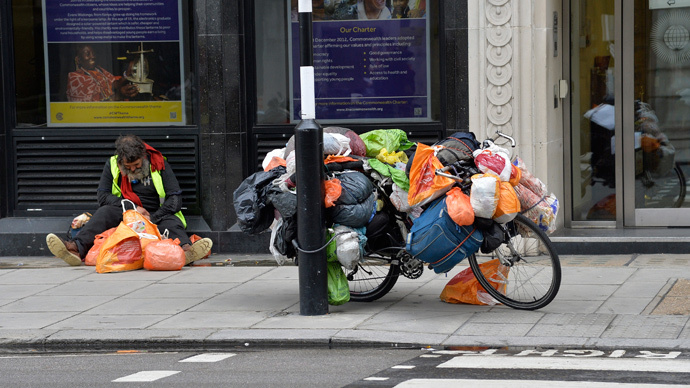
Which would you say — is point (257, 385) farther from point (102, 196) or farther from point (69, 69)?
point (69, 69)

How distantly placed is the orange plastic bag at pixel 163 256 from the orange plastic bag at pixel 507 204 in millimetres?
3784

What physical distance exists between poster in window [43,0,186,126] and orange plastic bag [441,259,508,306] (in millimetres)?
4288

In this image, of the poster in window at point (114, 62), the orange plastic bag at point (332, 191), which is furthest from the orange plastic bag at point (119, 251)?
the orange plastic bag at point (332, 191)

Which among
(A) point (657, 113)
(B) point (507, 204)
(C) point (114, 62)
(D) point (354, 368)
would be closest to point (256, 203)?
(B) point (507, 204)

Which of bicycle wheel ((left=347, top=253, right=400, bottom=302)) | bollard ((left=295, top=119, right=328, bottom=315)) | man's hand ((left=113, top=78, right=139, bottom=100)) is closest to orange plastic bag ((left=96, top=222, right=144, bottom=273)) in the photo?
man's hand ((left=113, top=78, right=139, bottom=100))

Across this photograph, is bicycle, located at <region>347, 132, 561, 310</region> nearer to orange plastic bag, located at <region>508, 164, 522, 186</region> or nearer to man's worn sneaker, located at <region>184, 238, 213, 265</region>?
orange plastic bag, located at <region>508, 164, 522, 186</region>

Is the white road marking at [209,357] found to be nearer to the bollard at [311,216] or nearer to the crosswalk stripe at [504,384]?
the bollard at [311,216]

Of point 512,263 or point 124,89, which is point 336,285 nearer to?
point 512,263

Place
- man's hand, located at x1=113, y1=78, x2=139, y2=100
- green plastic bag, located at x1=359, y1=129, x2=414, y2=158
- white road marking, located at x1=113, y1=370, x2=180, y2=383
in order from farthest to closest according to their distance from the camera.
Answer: man's hand, located at x1=113, y1=78, x2=139, y2=100, green plastic bag, located at x1=359, y1=129, x2=414, y2=158, white road marking, located at x1=113, y1=370, x2=180, y2=383

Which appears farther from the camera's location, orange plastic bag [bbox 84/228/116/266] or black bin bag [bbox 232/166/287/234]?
orange plastic bag [bbox 84/228/116/266]

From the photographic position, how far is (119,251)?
10125mm

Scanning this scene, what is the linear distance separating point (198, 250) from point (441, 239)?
12.3ft

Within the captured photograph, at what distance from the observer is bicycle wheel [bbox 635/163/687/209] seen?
11.0m

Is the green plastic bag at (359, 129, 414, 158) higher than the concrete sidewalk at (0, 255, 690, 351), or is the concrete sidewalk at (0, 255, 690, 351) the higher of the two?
the green plastic bag at (359, 129, 414, 158)
